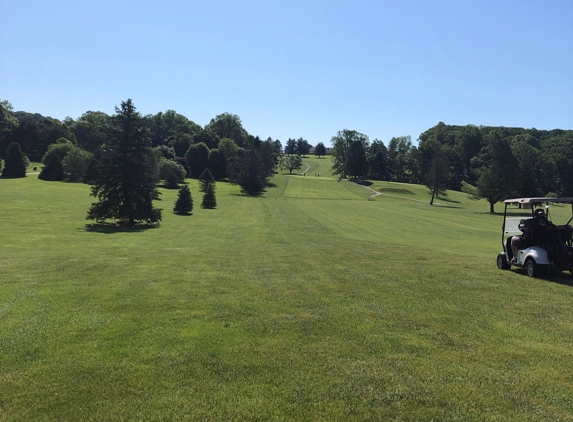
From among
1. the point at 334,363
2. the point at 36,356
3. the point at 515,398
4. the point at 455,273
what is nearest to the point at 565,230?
the point at 455,273

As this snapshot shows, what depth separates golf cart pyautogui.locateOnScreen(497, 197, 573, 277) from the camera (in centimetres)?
1170

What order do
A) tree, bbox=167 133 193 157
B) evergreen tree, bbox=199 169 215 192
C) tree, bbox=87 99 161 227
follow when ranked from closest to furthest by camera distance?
tree, bbox=87 99 161 227 < evergreen tree, bbox=199 169 215 192 < tree, bbox=167 133 193 157

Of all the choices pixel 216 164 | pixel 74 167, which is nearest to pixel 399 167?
pixel 216 164

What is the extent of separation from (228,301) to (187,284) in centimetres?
228

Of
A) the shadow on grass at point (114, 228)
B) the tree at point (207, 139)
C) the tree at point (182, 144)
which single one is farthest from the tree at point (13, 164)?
the tree at point (207, 139)

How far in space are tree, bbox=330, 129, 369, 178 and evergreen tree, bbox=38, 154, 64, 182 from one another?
296ft

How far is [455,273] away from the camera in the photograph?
41.1 ft

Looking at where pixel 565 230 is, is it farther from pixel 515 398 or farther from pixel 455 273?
pixel 515 398

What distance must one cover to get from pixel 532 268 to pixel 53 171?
82117 mm

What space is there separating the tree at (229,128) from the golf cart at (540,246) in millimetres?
154617

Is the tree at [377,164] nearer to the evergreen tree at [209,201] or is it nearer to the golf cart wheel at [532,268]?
the evergreen tree at [209,201]

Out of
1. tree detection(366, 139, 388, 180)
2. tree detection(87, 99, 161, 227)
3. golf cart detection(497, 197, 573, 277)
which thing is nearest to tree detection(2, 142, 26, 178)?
tree detection(87, 99, 161, 227)

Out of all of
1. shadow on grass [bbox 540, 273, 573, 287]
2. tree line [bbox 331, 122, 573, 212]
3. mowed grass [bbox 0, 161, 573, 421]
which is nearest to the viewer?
mowed grass [bbox 0, 161, 573, 421]

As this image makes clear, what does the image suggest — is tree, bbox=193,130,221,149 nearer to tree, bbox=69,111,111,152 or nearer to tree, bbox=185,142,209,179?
tree, bbox=185,142,209,179
